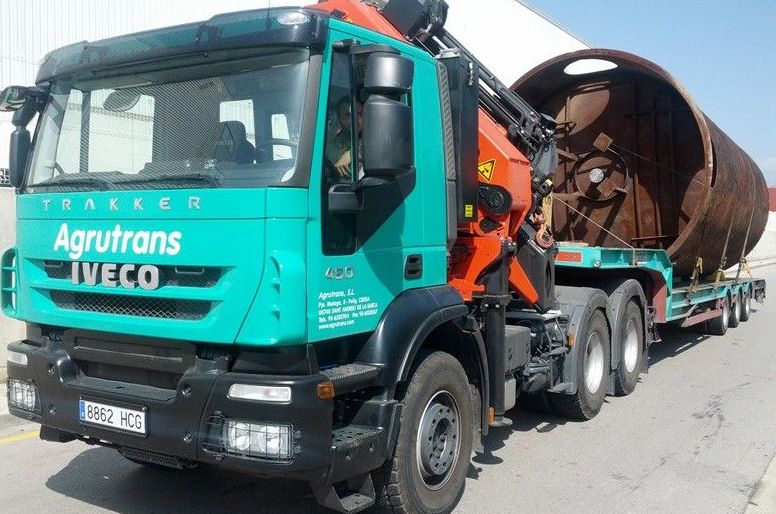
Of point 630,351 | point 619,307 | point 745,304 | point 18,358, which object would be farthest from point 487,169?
point 745,304

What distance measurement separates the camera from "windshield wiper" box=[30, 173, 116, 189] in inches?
155

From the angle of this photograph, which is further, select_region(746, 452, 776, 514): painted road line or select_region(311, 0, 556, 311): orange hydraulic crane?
select_region(311, 0, 556, 311): orange hydraulic crane

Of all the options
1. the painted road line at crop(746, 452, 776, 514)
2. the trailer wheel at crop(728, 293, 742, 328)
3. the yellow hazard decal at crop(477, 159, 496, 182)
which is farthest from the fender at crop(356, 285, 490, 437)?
the trailer wheel at crop(728, 293, 742, 328)

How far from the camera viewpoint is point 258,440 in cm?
339

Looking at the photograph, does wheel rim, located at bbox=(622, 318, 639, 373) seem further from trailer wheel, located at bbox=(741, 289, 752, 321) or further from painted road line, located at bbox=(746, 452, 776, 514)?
trailer wheel, located at bbox=(741, 289, 752, 321)

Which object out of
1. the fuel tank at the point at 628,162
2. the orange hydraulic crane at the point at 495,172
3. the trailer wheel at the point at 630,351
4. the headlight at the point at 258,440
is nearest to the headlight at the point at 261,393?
the headlight at the point at 258,440

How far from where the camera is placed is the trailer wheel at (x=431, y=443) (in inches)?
156

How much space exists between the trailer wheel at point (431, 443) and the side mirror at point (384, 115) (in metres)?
1.24

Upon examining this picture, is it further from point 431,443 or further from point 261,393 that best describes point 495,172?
point 261,393

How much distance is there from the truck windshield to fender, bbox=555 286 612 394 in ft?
12.4

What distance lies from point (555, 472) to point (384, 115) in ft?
10.2

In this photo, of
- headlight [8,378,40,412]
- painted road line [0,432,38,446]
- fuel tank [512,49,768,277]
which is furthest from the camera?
fuel tank [512,49,768,277]

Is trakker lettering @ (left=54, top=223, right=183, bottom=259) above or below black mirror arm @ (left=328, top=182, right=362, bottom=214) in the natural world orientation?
below

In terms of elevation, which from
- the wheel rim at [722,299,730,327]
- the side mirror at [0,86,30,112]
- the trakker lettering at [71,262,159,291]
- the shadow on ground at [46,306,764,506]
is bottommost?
the shadow on ground at [46,306,764,506]
